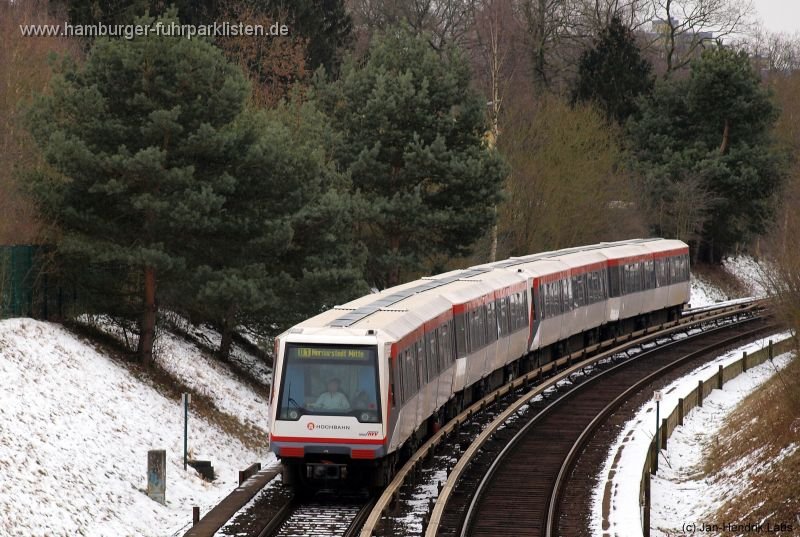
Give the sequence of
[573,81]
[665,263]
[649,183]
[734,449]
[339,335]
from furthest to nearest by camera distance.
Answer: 1. [573,81]
2. [649,183]
3. [665,263]
4. [734,449]
5. [339,335]

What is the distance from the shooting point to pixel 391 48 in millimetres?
43844

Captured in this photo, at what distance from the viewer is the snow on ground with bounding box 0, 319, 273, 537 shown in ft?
61.6

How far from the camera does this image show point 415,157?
41188 millimetres

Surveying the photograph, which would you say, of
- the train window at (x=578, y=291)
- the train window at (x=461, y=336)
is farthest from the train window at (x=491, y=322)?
the train window at (x=578, y=291)

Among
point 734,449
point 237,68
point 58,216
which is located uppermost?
point 237,68

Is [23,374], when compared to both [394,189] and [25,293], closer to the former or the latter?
[25,293]

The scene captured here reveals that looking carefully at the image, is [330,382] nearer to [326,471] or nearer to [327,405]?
[327,405]

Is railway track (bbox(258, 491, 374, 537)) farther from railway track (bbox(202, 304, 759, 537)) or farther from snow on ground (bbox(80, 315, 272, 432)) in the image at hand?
snow on ground (bbox(80, 315, 272, 432))

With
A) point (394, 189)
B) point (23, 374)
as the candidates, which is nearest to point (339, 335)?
point (23, 374)

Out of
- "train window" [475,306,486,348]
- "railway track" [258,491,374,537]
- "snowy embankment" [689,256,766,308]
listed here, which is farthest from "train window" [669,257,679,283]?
"railway track" [258,491,374,537]

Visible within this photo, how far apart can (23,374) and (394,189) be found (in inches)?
831

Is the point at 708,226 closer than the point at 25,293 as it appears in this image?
No

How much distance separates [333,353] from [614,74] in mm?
52909

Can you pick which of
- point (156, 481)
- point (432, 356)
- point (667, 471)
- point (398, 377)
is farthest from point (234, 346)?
point (398, 377)
